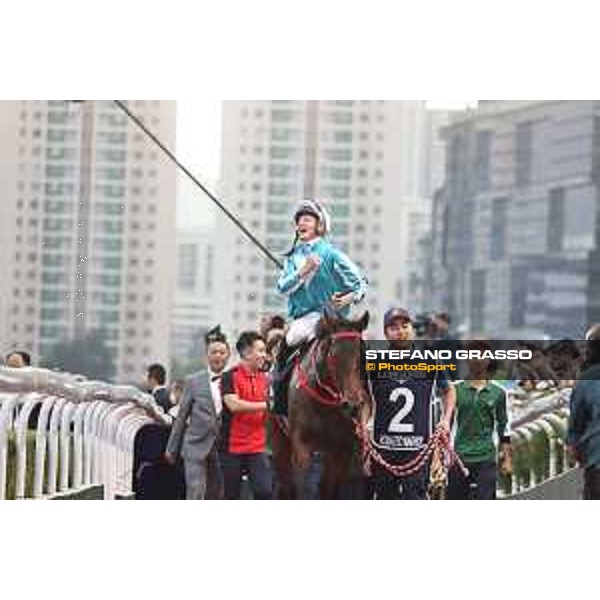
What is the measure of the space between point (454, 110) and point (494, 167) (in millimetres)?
259

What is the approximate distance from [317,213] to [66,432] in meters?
1.25

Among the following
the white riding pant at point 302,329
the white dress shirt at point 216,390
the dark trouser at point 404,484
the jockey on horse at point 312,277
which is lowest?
the dark trouser at point 404,484

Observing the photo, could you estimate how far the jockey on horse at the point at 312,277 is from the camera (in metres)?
35.9

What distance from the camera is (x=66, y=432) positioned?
36000 mm

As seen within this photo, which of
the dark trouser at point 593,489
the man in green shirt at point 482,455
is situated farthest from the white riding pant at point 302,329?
the dark trouser at point 593,489

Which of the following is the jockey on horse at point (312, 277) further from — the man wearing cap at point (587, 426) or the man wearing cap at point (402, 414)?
the man wearing cap at point (587, 426)

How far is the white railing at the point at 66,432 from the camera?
35906 mm

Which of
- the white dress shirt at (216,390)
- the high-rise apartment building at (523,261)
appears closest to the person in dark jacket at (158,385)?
the white dress shirt at (216,390)

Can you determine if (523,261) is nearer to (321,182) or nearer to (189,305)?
(321,182)

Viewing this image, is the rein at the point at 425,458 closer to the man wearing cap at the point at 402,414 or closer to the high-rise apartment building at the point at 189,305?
the man wearing cap at the point at 402,414

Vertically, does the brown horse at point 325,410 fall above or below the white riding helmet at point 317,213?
below

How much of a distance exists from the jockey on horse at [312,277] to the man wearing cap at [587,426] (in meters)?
0.90

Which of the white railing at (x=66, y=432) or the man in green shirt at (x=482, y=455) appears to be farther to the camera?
the man in green shirt at (x=482, y=455)

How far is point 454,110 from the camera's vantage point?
35.9 m
